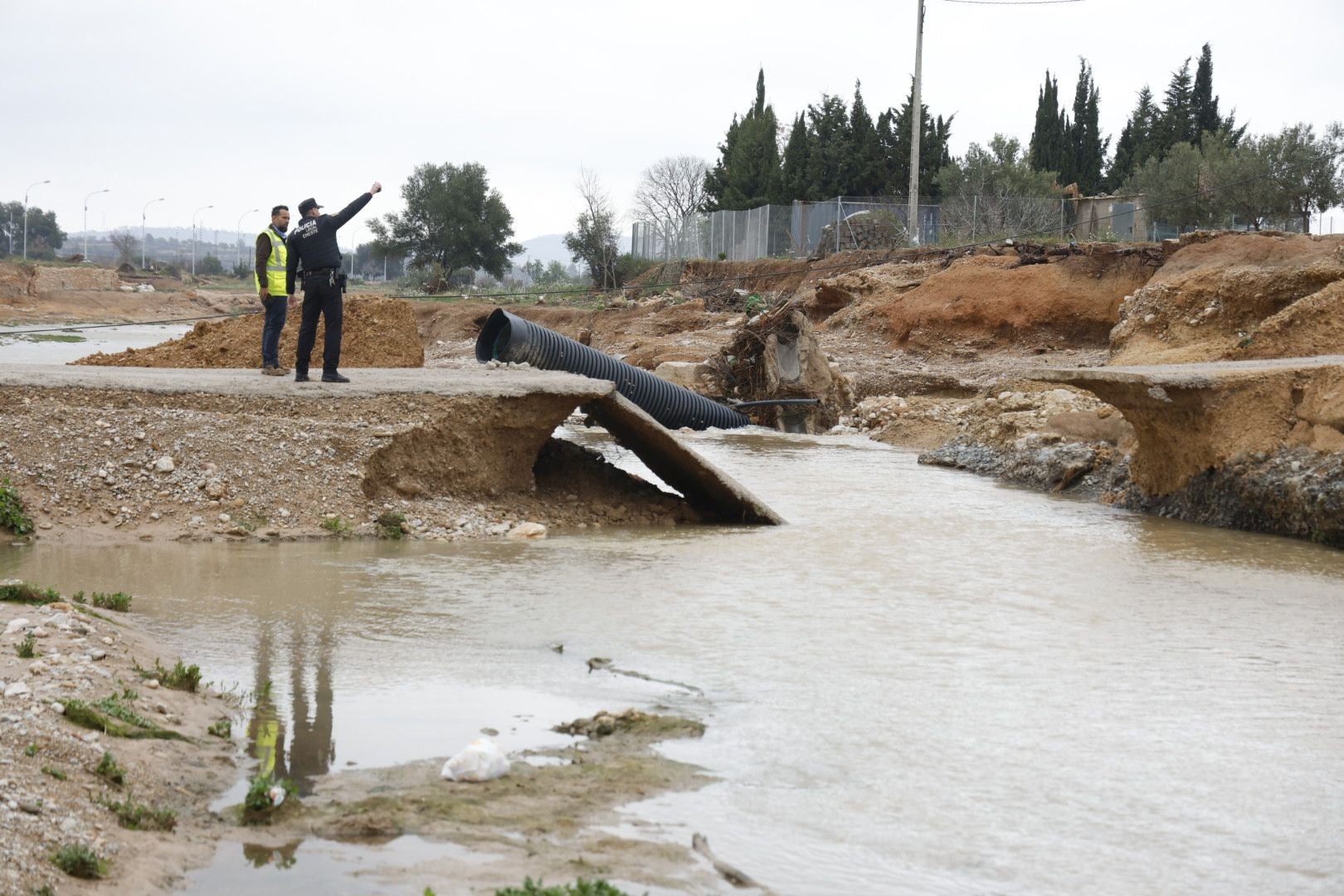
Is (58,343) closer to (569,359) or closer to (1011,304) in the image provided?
(1011,304)

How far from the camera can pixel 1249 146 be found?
40938mm

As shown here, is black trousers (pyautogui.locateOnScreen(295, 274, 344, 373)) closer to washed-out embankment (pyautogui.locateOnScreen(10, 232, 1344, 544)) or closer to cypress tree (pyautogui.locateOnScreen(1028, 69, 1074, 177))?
washed-out embankment (pyautogui.locateOnScreen(10, 232, 1344, 544))

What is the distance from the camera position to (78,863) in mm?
3455

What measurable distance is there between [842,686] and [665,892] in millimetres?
2351

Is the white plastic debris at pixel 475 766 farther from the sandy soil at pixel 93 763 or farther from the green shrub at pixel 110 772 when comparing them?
the green shrub at pixel 110 772

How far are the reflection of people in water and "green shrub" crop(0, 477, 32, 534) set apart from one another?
11.2 ft

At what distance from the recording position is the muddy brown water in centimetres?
414

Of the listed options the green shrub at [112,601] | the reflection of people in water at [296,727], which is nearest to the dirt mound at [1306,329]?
the reflection of people in water at [296,727]

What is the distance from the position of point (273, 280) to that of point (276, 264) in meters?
0.14

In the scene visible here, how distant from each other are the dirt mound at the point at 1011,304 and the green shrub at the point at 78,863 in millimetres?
26481

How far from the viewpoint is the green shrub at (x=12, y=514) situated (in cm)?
882

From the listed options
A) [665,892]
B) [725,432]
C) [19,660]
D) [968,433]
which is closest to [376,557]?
[19,660]

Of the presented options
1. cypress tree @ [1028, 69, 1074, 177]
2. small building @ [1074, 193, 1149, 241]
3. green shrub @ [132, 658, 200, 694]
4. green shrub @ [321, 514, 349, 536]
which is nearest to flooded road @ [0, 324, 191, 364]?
green shrub @ [321, 514, 349, 536]

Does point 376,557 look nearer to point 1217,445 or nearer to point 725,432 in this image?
point 1217,445
